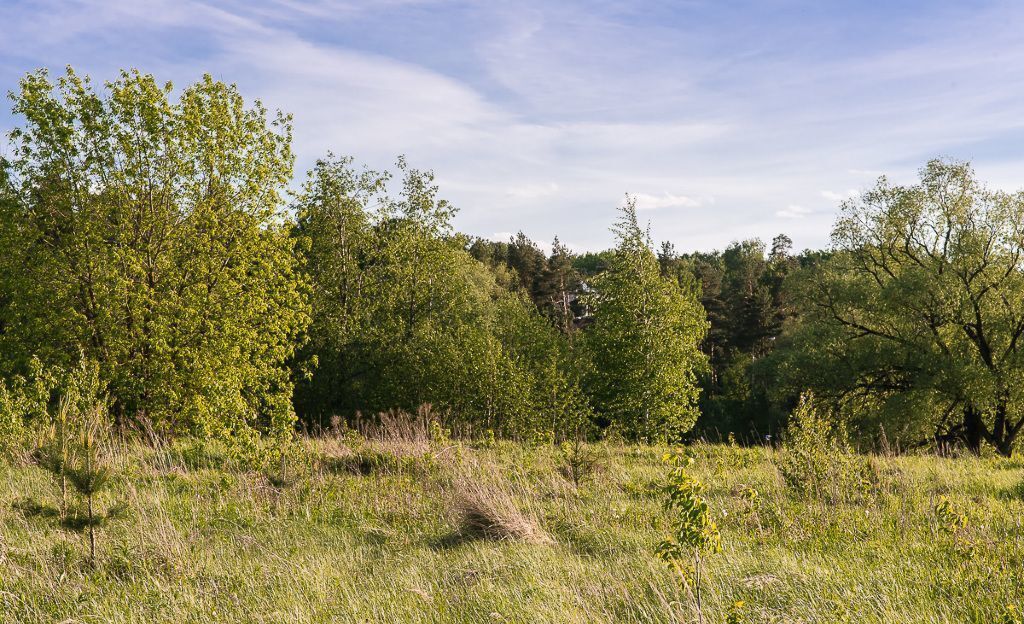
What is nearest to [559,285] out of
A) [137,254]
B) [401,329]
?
[401,329]

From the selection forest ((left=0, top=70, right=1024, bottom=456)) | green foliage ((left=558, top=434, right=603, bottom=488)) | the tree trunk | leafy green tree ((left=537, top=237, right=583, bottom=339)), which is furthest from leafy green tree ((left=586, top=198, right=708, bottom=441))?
leafy green tree ((left=537, top=237, right=583, bottom=339))

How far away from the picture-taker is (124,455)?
11.2 m

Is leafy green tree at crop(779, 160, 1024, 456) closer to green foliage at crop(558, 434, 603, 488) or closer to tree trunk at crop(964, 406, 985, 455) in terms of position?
tree trunk at crop(964, 406, 985, 455)

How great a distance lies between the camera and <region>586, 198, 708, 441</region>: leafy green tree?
85.4ft

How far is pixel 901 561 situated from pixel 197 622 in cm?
625

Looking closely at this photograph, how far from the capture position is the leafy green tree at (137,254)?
15.6 metres

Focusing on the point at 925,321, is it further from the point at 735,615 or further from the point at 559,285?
the point at 559,285

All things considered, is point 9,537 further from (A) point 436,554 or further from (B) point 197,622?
(A) point 436,554

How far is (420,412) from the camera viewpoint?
13.5 m

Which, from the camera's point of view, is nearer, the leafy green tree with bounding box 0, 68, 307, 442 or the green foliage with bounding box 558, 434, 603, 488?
the green foliage with bounding box 558, 434, 603, 488

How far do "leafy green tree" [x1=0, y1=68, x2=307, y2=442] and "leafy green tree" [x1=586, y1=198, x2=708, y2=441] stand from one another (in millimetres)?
14400

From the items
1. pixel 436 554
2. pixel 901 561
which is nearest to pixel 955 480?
pixel 901 561

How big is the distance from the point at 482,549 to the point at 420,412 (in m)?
6.62

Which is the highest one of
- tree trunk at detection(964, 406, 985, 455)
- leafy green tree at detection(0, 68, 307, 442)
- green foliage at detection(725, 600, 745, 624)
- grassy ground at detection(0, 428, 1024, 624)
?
leafy green tree at detection(0, 68, 307, 442)
